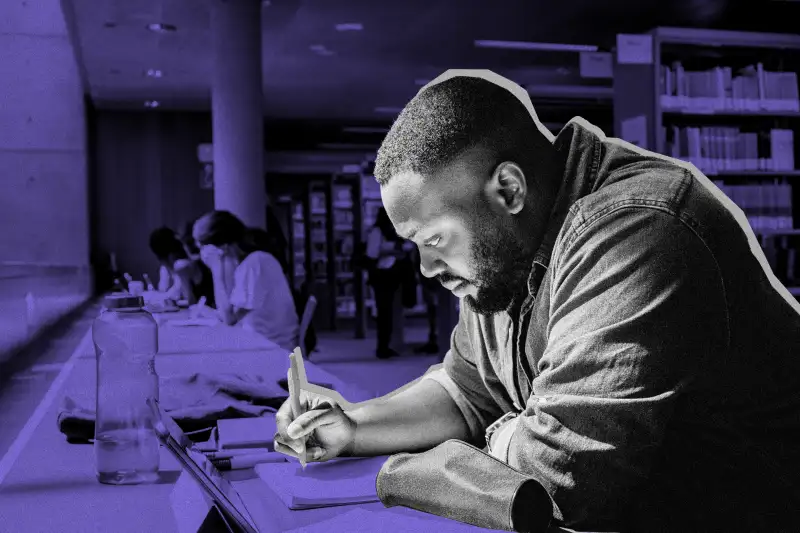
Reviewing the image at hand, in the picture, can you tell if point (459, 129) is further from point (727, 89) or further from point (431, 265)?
point (727, 89)

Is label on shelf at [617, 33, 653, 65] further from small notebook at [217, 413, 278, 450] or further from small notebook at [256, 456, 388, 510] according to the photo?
small notebook at [256, 456, 388, 510]

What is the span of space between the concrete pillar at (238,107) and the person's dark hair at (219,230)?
1571 millimetres

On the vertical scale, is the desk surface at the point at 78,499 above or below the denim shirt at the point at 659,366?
below

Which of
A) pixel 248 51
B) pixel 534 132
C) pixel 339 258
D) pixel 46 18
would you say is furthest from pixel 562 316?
pixel 339 258

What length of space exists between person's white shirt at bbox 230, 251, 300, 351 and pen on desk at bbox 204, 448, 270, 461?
289 centimetres

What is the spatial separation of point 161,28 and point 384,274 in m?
3.29

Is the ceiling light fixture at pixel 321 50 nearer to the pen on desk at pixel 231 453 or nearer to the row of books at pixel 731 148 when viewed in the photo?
the row of books at pixel 731 148

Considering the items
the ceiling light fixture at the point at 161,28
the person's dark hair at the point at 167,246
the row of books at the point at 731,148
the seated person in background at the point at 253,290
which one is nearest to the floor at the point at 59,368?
the seated person in background at the point at 253,290

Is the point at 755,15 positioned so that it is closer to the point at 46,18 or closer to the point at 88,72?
the point at 46,18

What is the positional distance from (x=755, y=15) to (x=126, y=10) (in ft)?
16.9

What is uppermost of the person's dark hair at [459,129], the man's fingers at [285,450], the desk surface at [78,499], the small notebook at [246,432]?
the person's dark hair at [459,129]

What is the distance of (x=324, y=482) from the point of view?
1.08 m

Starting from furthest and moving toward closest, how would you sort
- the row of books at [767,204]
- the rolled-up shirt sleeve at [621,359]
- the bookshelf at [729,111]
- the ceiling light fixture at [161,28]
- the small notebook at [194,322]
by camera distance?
the ceiling light fixture at [161,28]
the row of books at [767,204]
the bookshelf at [729,111]
the small notebook at [194,322]
the rolled-up shirt sleeve at [621,359]

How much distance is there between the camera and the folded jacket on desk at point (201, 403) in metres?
1.36
